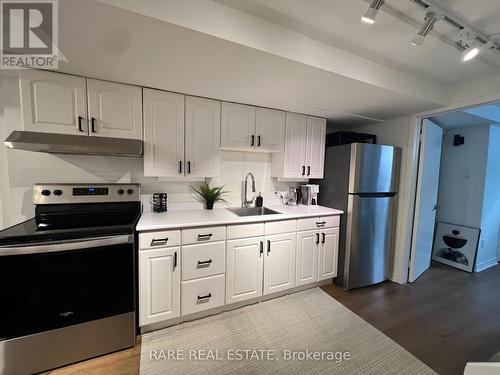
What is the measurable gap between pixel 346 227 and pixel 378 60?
1705mm

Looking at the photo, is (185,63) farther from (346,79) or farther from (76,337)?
(76,337)

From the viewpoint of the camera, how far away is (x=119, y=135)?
72.3 inches

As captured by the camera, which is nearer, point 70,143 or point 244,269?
point 70,143

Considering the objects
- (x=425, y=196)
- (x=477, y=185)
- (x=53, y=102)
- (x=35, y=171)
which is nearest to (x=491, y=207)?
(x=477, y=185)

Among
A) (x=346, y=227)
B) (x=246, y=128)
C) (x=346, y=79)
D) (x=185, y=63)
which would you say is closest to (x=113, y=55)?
(x=185, y=63)

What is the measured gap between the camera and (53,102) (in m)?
1.65

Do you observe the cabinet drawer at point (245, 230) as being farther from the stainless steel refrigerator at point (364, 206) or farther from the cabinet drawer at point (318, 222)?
the stainless steel refrigerator at point (364, 206)

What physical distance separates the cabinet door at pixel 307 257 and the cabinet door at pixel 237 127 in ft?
3.90

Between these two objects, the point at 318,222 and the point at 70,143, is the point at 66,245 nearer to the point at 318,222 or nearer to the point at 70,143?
the point at 70,143

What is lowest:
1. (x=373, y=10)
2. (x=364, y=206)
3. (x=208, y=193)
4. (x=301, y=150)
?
(x=364, y=206)

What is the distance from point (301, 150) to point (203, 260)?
177 centimetres

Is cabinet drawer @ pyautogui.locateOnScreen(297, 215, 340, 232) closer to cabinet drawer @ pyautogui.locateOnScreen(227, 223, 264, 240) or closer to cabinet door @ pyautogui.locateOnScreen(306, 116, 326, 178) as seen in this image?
cabinet drawer @ pyautogui.locateOnScreen(227, 223, 264, 240)

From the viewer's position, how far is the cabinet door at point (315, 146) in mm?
2725

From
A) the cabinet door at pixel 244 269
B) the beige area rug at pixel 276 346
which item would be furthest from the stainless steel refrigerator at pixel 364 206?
the cabinet door at pixel 244 269
